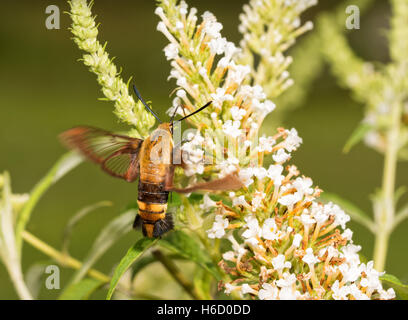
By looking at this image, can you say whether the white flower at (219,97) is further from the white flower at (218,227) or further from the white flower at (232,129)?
the white flower at (218,227)

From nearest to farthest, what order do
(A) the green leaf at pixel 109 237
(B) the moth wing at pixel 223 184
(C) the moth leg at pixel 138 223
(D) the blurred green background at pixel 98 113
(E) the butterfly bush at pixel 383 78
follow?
(B) the moth wing at pixel 223 184
(C) the moth leg at pixel 138 223
(A) the green leaf at pixel 109 237
(E) the butterfly bush at pixel 383 78
(D) the blurred green background at pixel 98 113

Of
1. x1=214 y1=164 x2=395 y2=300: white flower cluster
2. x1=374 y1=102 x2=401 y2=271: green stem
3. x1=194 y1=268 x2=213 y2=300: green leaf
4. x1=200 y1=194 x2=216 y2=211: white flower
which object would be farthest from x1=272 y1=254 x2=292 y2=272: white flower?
x1=374 y1=102 x2=401 y2=271: green stem

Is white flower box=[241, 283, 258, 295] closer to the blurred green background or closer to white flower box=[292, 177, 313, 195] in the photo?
white flower box=[292, 177, 313, 195]

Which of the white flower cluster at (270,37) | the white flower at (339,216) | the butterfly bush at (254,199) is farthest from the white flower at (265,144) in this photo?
the white flower cluster at (270,37)

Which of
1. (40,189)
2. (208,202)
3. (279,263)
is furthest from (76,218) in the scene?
(279,263)

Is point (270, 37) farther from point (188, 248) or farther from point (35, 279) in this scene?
point (35, 279)

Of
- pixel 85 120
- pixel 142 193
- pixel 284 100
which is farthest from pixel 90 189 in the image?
pixel 142 193
